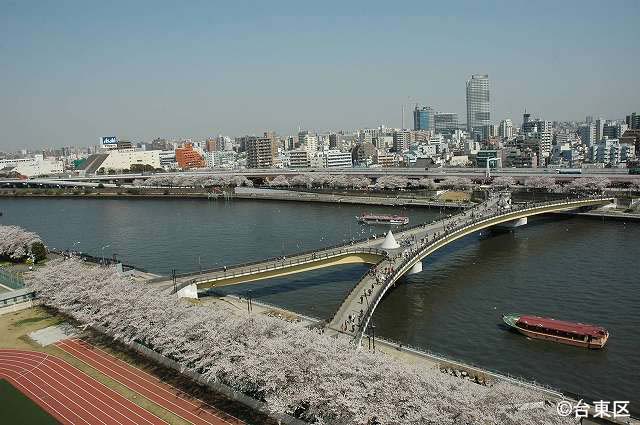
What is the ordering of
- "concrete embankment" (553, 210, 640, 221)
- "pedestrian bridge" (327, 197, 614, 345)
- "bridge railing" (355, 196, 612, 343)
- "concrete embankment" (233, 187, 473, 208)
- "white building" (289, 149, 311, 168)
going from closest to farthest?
"pedestrian bridge" (327, 197, 614, 345)
"bridge railing" (355, 196, 612, 343)
"concrete embankment" (553, 210, 640, 221)
"concrete embankment" (233, 187, 473, 208)
"white building" (289, 149, 311, 168)

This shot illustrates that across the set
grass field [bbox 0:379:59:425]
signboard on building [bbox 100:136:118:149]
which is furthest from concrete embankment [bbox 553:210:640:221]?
signboard on building [bbox 100:136:118:149]

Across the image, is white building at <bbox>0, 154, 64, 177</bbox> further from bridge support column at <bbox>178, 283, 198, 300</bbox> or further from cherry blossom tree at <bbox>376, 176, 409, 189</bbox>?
bridge support column at <bbox>178, 283, 198, 300</bbox>

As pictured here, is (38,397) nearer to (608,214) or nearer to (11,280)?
(11,280)

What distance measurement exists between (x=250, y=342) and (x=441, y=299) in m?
14.0

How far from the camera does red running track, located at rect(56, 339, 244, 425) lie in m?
16.0

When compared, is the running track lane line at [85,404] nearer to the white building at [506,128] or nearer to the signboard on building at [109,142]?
the signboard on building at [109,142]

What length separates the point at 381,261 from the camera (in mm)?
28812

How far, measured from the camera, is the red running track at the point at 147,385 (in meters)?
16.0

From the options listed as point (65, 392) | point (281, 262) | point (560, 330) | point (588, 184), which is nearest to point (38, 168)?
point (281, 262)

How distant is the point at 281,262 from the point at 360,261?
4978mm

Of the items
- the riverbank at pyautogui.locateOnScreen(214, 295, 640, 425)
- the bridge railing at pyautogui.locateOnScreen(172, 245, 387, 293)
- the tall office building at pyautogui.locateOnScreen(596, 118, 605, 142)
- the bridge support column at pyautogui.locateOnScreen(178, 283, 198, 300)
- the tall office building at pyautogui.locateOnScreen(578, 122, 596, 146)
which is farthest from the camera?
the tall office building at pyautogui.locateOnScreen(596, 118, 605, 142)

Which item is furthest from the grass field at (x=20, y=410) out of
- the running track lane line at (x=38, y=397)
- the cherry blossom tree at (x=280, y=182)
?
the cherry blossom tree at (x=280, y=182)

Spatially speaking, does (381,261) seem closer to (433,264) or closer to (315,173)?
(433,264)

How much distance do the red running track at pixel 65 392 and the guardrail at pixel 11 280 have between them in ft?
26.9
